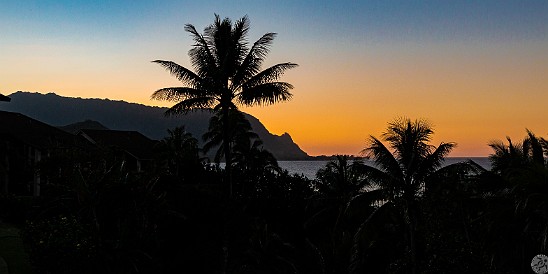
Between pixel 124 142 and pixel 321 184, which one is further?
pixel 124 142

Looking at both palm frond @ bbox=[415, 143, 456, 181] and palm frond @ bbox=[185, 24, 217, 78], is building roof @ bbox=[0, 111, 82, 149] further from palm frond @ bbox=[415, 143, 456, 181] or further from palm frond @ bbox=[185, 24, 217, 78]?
palm frond @ bbox=[415, 143, 456, 181]

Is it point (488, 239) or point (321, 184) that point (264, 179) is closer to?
point (321, 184)

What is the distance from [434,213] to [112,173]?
19879 mm

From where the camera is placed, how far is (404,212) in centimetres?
3119

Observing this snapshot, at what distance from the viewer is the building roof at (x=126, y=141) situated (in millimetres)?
59406

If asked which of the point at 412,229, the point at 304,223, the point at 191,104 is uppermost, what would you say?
the point at 191,104

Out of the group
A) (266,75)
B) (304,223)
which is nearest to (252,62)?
(266,75)

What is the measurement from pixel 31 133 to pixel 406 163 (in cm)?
2668

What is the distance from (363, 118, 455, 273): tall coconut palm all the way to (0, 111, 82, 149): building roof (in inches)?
794

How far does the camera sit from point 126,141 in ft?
209

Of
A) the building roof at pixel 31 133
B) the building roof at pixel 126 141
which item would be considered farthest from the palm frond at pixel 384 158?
the building roof at pixel 126 141

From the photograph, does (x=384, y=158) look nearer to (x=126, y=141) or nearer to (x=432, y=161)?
(x=432, y=161)

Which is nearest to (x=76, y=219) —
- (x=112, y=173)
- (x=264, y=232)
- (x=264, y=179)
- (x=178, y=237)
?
(x=112, y=173)

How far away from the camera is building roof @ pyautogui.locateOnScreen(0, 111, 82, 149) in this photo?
123 ft
